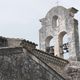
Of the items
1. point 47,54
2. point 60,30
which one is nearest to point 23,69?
point 47,54

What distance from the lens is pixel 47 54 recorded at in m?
18.2

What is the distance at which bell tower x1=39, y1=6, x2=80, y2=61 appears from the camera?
2139cm

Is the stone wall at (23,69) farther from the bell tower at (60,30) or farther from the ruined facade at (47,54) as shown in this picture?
the bell tower at (60,30)

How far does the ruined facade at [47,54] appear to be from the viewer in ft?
39.2

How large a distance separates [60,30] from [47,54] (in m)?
4.18

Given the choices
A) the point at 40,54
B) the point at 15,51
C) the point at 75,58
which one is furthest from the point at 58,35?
the point at 15,51

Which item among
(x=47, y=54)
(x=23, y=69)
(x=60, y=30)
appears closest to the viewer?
(x=23, y=69)

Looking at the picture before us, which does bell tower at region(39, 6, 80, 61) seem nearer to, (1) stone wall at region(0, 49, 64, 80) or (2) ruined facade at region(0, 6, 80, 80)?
(2) ruined facade at region(0, 6, 80, 80)

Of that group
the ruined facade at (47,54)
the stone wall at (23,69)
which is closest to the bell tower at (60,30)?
the ruined facade at (47,54)

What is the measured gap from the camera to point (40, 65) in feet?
39.3

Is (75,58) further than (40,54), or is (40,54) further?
(75,58)

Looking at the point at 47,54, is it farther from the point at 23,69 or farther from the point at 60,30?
the point at 23,69

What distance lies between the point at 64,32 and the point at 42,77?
412 inches

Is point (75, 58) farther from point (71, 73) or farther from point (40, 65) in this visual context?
point (40, 65)
